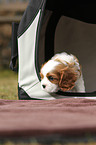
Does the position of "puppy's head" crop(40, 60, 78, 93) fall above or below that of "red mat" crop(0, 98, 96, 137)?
below

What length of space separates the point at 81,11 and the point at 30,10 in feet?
4.09

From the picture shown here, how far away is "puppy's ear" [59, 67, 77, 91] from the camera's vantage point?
255 cm

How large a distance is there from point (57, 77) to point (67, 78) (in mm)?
132

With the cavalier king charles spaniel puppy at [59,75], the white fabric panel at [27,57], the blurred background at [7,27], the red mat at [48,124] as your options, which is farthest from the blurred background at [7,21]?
the red mat at [48,124]

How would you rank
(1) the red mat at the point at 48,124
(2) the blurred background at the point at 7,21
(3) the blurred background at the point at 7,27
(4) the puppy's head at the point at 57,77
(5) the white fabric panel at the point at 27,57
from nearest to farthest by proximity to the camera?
(1) the red mat at the point at 48,124 < (4) the puppy's head at the point at 57,77 < (5) the white fabric panel at the point at 27,57 < (3) the blurred background at the point at 7,27 < (2) the blurred background at the point at 7,21

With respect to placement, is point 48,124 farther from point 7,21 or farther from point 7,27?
point 7,27

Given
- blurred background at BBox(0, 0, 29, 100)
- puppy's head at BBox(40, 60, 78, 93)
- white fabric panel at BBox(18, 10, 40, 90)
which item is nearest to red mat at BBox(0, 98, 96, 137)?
puppy's head at BBox(40, 60, 78, 93)

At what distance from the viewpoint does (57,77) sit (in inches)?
99.9

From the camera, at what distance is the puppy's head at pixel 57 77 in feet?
8.05

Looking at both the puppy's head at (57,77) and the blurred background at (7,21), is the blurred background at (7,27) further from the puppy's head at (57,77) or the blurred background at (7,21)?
the puppy's head at (57,77)

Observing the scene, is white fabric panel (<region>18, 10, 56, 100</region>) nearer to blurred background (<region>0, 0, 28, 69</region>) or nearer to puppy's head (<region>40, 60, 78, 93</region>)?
puppy's head (<region>40, 60, 78, 93</region>)

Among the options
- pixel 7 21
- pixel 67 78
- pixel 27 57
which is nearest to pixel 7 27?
pixel 7 21

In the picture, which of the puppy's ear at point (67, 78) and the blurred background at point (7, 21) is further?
the blurred background at point (7, 21)

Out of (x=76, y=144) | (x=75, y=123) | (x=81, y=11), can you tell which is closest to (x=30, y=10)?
→ (x=81, y=11)
